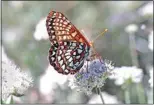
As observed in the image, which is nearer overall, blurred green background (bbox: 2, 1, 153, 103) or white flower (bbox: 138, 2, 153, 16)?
blurred green background (bbox: 2, 1, 153, 103)

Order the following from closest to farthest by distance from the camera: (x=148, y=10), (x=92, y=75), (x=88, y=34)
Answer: (x=92, y=75), (x=88, y=34), (x=148, y=10)

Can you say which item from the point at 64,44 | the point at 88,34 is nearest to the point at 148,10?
the point at 88,34

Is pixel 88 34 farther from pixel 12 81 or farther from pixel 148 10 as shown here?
pixel 12 81

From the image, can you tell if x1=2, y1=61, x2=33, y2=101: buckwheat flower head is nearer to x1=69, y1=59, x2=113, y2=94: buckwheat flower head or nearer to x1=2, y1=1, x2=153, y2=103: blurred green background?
x1=69, y1=59, x2=113, y2=94: buckwheat flower head

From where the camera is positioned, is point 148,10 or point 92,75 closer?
point 92,75

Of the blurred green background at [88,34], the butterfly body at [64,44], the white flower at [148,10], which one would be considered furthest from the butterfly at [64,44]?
the white flower at [148,10]

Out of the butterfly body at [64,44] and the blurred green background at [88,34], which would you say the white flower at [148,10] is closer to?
the blurred green background at [88,34]

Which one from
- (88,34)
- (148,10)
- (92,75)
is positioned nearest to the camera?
(92,75)

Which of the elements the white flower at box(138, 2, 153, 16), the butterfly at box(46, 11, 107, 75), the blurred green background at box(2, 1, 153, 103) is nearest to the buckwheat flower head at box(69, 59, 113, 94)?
the butterfly at box(46, 11, 107, 75)
